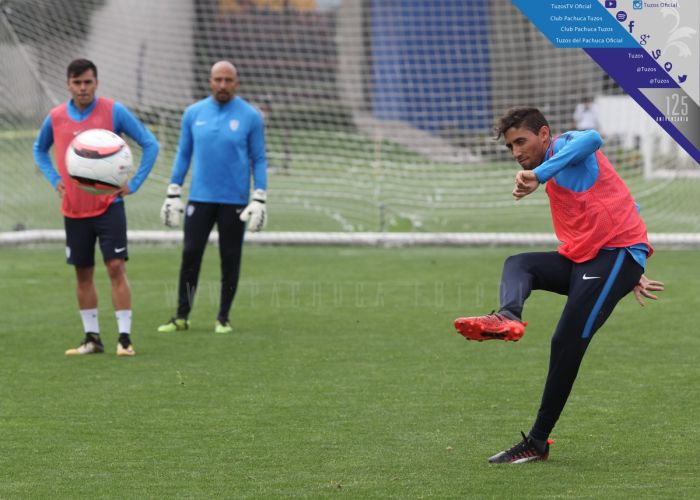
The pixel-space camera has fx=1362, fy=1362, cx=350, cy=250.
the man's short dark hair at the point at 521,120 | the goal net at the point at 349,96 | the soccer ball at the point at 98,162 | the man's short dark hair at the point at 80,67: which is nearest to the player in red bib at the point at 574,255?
the man's short dark hair at the point at 521,120

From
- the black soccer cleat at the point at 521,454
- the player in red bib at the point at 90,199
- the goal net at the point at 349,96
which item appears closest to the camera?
the black soccer cleat at the point at 521,454

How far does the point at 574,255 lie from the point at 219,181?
16.7 feet

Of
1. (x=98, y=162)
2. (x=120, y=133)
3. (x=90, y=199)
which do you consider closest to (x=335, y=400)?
(x=98, y=162)

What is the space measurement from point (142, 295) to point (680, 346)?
555cm

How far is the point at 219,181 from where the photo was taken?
36.7 ft

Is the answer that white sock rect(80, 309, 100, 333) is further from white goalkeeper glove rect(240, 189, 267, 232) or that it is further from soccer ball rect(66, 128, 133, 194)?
white goalkeeper glove rect(240, 189, 267, 232)

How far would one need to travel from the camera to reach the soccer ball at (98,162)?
9.34m

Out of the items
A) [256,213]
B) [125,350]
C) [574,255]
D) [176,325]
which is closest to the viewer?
[574,255]

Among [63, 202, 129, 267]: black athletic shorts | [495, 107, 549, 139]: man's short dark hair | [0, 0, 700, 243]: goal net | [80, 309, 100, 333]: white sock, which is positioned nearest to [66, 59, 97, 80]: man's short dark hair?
[63, 202, 129, 267]: black athletic shorts

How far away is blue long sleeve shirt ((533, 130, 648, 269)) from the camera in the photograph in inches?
244

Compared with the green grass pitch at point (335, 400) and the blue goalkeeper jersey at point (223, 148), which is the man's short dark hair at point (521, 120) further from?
the blue goalkeeper jersey at point (223, 148)

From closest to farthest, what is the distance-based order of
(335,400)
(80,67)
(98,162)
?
(335,400)
(98,162)
(80,67)

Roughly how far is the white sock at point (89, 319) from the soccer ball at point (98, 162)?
44.4 inches

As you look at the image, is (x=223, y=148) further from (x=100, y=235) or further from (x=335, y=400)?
(x=335, y=400)
